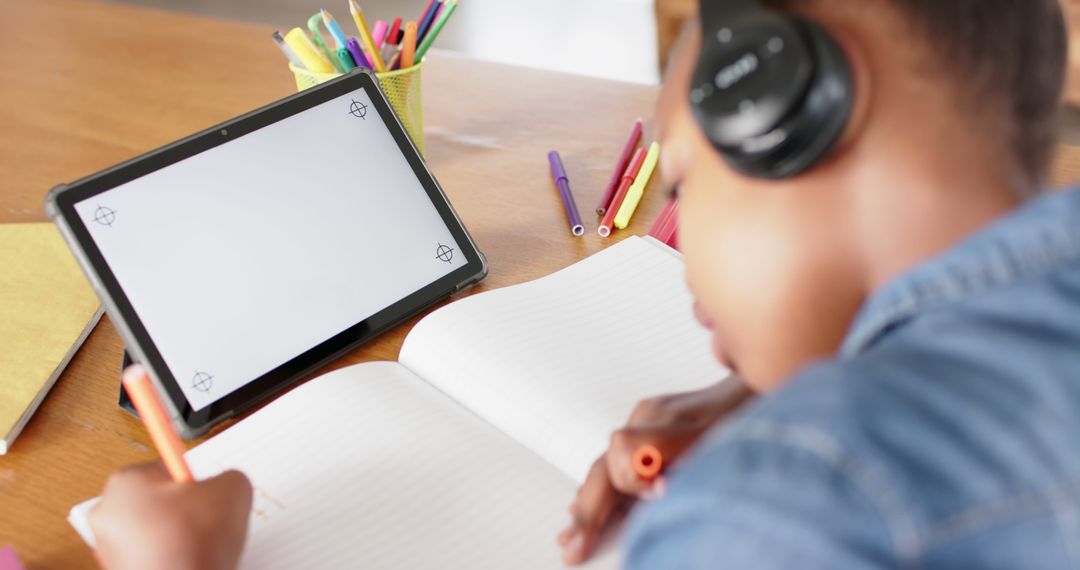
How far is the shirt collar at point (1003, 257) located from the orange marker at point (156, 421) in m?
0.41

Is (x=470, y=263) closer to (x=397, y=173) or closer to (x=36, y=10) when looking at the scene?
(x=397, y=173)

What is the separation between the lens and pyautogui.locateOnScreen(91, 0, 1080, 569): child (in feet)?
1.12

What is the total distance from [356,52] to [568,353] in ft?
1.36

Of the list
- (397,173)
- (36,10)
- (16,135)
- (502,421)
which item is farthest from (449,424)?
(36,10)

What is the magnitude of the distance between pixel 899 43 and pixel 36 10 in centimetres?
149

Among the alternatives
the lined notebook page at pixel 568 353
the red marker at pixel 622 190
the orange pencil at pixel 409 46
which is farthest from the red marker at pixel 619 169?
the orange pencil at pixel 409 46

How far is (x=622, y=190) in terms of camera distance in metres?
0.99

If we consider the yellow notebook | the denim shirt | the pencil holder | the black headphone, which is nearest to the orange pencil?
the pencil holder

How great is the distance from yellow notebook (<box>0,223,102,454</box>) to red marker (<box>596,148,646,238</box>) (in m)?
0.46

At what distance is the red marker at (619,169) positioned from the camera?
99 cm

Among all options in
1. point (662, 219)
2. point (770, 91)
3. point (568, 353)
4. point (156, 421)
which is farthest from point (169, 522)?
point (662, 219)

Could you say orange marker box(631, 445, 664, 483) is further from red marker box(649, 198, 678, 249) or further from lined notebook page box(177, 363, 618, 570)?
red marker box(649, 198, 678, 249)

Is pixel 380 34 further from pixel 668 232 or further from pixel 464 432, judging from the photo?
pixel 464 432

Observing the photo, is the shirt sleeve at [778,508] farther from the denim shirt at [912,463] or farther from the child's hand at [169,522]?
the child's hand at [169,522]
